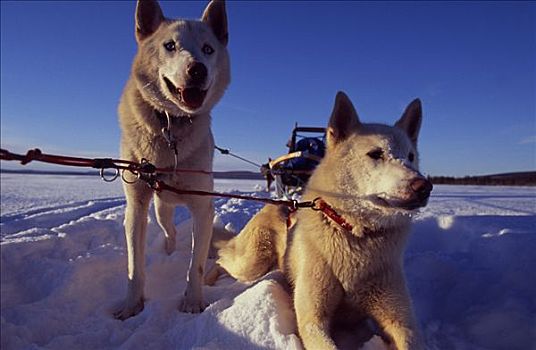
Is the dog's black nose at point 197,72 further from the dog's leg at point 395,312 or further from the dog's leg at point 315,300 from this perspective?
the dog's leg at point 395,312

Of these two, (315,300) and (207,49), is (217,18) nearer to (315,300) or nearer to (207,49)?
(207,49)

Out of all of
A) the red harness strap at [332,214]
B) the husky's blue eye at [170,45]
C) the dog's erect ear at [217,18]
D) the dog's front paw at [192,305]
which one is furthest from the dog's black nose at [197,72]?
the dog's front paw at [192,305]

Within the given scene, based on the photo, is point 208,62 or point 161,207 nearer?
point 208,62

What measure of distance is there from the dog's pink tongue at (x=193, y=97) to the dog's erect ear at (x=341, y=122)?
2.79ft

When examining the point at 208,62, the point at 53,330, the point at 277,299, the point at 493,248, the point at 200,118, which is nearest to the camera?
the point at 277,299

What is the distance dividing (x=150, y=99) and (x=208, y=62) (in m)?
0.48

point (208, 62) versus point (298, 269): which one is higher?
point (208, 62)

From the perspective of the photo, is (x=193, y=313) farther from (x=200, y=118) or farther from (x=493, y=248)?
(x=493, y=248)

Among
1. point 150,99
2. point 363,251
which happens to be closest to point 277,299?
point 363,251

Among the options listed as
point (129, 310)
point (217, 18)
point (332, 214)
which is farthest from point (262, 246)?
point (217, 18)

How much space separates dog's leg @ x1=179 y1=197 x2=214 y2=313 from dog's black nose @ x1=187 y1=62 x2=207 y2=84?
2.67ft

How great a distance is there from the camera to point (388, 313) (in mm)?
1901

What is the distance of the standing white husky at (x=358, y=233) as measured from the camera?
1.82 m

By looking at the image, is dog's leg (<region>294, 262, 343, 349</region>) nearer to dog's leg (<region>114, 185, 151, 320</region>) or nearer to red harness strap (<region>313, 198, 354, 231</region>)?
red harness strap (<region>313, 198, 354, 231</region>)
